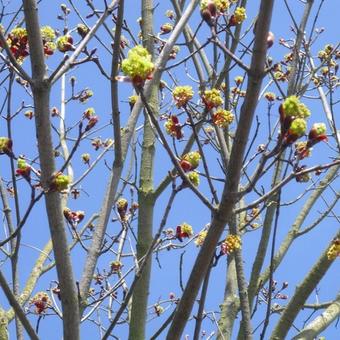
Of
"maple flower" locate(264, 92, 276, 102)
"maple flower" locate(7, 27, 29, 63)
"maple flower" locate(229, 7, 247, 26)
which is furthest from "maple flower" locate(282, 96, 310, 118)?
"maple flower" locate(264, 92, 276, 102)

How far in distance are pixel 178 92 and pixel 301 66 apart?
118 centimetres

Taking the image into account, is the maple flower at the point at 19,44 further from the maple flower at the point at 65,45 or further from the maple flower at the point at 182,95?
the maple flower at the point at 182,95

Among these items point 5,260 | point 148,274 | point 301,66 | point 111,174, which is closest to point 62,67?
point 111,174

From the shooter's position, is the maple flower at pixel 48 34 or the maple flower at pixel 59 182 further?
the maple flower at pixel 48 34

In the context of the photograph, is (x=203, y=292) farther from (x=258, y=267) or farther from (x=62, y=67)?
(x=258, y=267)

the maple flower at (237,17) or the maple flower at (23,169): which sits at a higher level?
the maple flower at (237,17)

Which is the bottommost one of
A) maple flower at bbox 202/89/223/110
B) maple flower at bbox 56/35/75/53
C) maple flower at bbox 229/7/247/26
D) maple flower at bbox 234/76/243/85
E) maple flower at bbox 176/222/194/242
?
maple flower at bbox 176/222/194/242

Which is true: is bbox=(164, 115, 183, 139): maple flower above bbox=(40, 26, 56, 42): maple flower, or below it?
below

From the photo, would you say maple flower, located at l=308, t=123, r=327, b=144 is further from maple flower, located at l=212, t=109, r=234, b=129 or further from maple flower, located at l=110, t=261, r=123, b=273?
maple flower, located at l=110, t=261, r=123, b=273

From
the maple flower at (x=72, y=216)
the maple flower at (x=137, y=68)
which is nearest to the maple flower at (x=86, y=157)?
the maple flower at (x=72, y=216)

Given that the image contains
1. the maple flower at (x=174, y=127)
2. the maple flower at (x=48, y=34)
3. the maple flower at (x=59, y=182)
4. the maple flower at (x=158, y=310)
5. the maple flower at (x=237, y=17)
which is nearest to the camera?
the maple flower at (x=59, y=182)

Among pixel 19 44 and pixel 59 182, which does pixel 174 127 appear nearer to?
pixel 59 182

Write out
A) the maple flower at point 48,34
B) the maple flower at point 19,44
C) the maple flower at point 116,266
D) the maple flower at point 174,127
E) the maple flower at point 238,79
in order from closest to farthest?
1. the maple flower at point 174,127
2. the maple flower at point 19,44
3. the maple flower at point 48,34
4. the maple flower at point 116,266
5. the maple flower at point 238,79

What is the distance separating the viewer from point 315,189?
3951 millimetres
